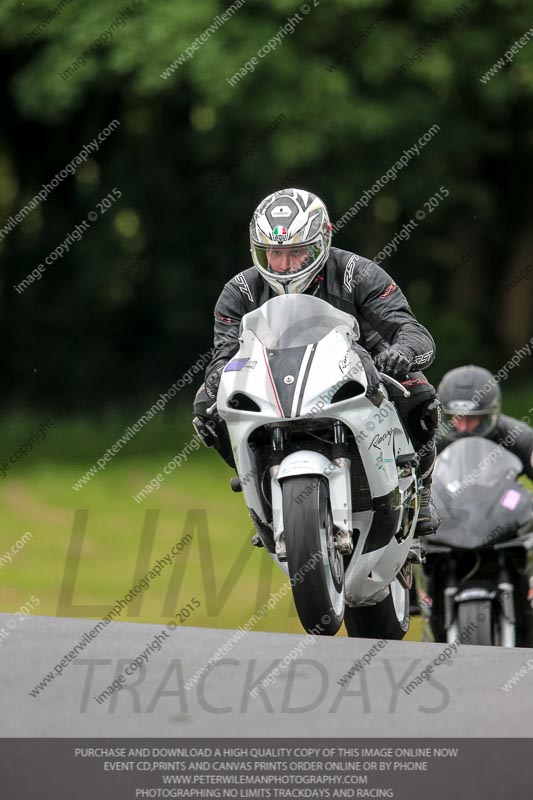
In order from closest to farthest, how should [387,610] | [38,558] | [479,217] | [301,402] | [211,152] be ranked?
[301,402]
[387,610]
[38,558]
[211,152]
[479,217]

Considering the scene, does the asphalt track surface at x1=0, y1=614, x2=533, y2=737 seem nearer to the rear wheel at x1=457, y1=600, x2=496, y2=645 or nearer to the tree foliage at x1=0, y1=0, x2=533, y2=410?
the rear wheel at x1=457, y1=600, x2=496, y2=645

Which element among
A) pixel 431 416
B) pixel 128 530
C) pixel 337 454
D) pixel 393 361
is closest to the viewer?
pixel 337 454

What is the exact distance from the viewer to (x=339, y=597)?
6344 mm

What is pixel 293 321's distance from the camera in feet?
21.3

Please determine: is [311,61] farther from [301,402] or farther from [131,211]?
[301,402]

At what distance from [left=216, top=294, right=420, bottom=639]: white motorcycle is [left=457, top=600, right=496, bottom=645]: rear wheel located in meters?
1.45

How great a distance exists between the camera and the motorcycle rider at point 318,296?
662 cm

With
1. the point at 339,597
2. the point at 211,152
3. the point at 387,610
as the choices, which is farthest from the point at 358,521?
the point at 211,152

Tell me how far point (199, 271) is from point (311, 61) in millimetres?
6917

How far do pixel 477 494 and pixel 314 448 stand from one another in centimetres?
253
